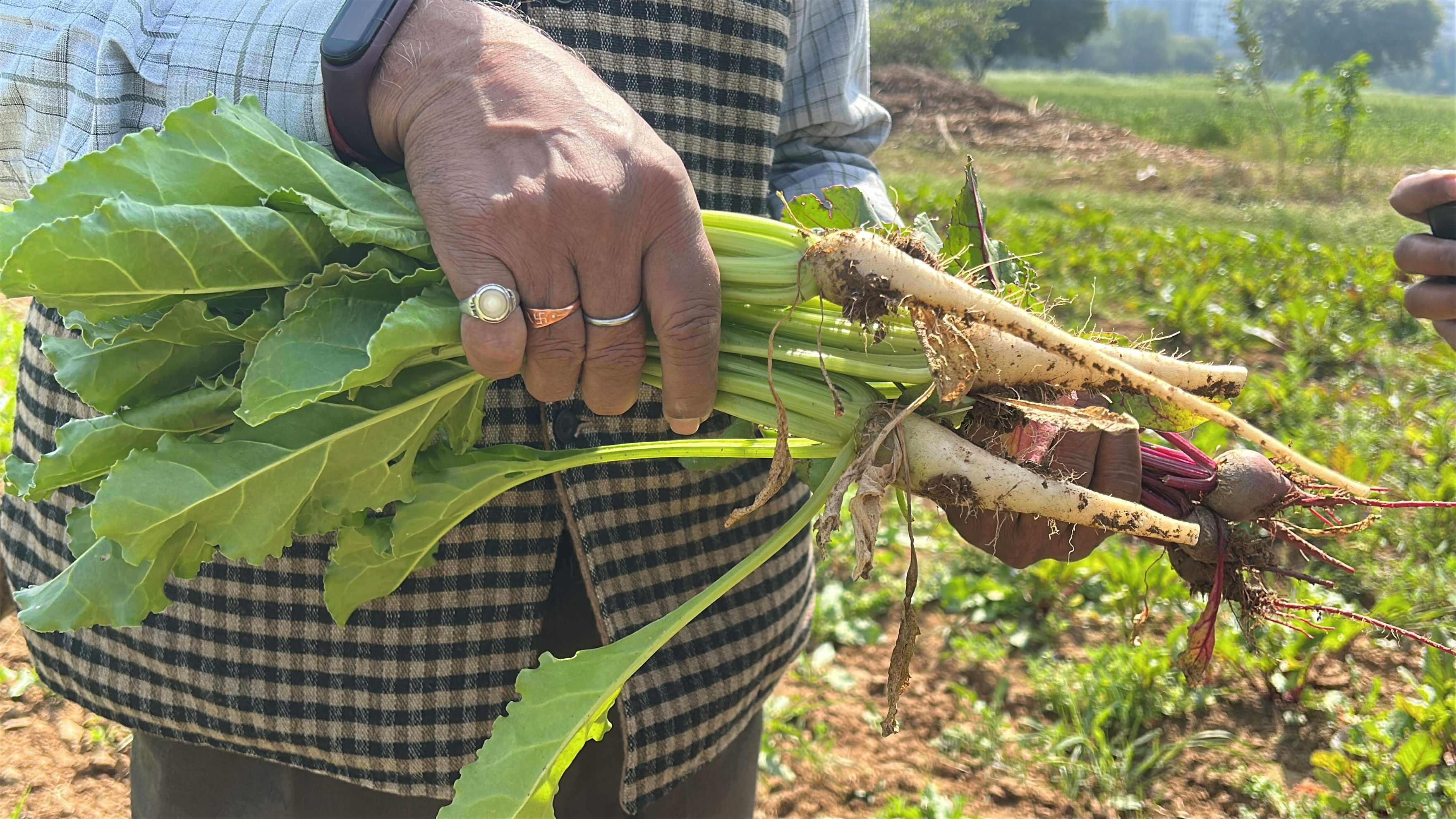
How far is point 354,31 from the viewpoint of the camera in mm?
1017

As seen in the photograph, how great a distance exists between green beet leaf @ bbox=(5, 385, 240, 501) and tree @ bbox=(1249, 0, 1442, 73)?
10.6 m

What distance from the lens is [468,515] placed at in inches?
54.5

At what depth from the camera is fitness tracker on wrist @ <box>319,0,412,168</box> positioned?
102 cm

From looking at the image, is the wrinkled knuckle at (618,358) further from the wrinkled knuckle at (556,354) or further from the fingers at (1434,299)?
the fingers at (1434,299)

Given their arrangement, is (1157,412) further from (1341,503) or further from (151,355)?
(151,355)

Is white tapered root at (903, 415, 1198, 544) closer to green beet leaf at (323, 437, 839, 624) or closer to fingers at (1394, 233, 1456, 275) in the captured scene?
green beet leaf at (323, 437, 839, 624)

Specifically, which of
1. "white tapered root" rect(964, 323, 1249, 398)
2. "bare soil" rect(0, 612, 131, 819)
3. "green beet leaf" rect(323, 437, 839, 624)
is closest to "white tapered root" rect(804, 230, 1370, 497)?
"white tapered root" rect(964, 323, 1249, 398)

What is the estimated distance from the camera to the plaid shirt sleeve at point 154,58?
44.2 inches

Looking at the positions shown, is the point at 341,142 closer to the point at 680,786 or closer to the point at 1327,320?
the point at 680,786

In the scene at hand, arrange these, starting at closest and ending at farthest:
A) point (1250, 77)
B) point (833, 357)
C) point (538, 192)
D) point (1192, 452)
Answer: point (538, 192)
point (833, 357)
point (1192, 452)
point (1250, 77)

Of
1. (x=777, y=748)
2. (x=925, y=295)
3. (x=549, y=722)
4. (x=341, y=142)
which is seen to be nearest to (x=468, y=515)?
(x=549, y=722)

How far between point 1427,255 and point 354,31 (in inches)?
62.9

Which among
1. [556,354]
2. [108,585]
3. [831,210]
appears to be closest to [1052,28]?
[831,210]

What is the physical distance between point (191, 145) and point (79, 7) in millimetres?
275
